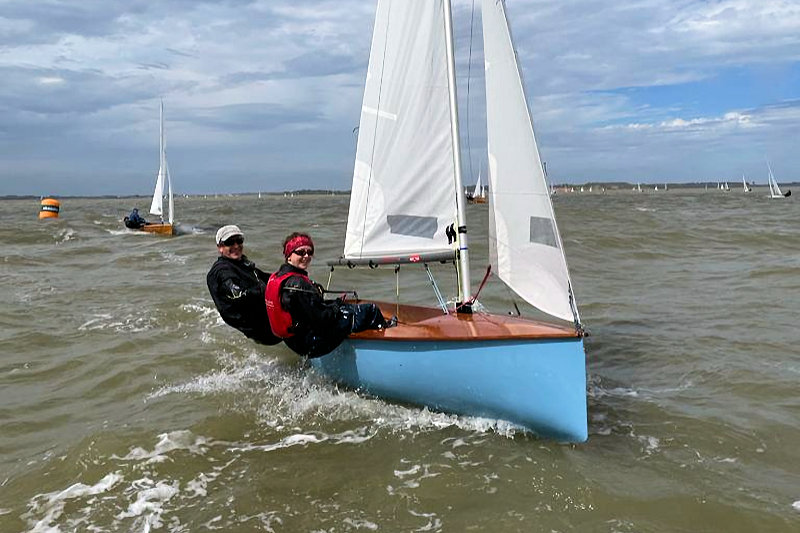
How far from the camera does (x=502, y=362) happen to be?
4.58 metres

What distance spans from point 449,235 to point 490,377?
1507mm

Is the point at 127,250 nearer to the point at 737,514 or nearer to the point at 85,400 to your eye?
the point at 85,400

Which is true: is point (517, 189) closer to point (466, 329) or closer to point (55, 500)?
point (466, 329)

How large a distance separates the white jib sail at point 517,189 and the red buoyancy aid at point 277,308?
1.74 meters

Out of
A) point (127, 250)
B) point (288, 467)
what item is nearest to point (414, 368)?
point (288, 467)

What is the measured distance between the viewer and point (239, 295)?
5.41 m

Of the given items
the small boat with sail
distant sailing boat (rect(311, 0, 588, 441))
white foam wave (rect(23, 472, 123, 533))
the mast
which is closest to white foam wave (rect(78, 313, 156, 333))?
distant sailing boat (rect(311, 0, 588, 441))

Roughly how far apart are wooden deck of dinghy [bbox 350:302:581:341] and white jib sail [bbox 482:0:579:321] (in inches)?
12.5

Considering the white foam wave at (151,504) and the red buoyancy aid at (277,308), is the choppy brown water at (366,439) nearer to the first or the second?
the white foam wave at (151,504)

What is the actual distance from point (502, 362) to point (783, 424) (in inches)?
94.9

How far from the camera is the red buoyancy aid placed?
5.09 metres

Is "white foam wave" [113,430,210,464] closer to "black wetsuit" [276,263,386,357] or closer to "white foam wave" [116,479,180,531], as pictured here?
"white foam wave" [116,479,180,531]

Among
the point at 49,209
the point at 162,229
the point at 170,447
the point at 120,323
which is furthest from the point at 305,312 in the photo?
the point at 49,209

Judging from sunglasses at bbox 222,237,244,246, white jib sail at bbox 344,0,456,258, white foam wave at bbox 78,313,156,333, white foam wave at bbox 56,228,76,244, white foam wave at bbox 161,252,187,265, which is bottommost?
white foam wave at bbox 78,313,156,333
